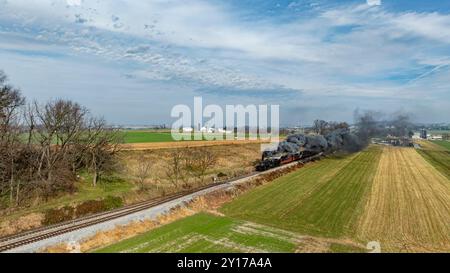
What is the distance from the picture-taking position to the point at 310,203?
33781mm

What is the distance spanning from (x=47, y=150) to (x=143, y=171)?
12.1 m

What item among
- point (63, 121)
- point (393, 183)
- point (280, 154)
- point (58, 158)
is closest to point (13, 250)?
point (58, 158)

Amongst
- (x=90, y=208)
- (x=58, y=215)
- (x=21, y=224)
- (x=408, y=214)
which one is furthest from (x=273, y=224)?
(x=21, y=224)

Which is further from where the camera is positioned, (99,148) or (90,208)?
(99,148)

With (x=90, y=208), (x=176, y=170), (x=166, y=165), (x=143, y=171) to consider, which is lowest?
(x=90, y=208)

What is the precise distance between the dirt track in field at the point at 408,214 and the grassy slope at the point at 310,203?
1394mm

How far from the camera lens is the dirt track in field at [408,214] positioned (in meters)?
22.7

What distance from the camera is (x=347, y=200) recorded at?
34.9 meters

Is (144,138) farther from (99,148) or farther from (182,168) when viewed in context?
(99,148)

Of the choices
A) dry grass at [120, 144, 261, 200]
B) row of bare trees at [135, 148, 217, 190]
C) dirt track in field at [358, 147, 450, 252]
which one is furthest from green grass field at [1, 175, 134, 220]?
dirt track in field at [358, 147, 450, 252]

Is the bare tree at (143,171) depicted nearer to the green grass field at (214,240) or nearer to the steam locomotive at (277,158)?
the green grass field at (214,240)

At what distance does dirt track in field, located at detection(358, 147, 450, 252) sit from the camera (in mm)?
22688

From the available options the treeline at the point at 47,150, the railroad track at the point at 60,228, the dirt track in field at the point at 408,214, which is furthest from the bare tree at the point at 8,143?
the dirt track in field at the point at 408,214
